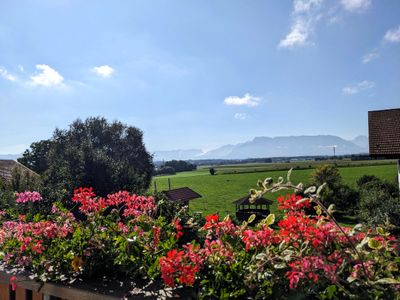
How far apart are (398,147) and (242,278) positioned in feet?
39.6

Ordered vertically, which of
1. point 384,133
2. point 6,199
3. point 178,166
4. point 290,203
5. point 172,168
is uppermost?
point 384,133

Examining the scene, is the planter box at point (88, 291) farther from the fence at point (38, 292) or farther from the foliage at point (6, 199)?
the foliage at point (6, 199)

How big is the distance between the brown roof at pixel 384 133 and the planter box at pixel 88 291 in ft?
38.4

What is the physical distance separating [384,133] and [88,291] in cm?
1328

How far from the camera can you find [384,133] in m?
12.0

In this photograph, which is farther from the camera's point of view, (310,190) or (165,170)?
(165,170)

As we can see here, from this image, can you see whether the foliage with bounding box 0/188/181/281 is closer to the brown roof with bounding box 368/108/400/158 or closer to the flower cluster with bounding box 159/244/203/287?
the flower cluster with bounding box 159/244/203/287

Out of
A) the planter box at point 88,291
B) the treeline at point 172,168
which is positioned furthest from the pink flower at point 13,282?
→ the treeline at point 172,168

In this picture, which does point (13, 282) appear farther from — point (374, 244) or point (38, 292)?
point (374, 244)

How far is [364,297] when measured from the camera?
1.01 metres

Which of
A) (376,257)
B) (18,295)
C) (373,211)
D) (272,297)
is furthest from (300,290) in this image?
(373,211)

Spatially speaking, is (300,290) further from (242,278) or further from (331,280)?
(242,278)

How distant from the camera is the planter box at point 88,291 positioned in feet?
4.30

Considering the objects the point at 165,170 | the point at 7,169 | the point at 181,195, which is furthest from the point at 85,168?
the point at 165,170
